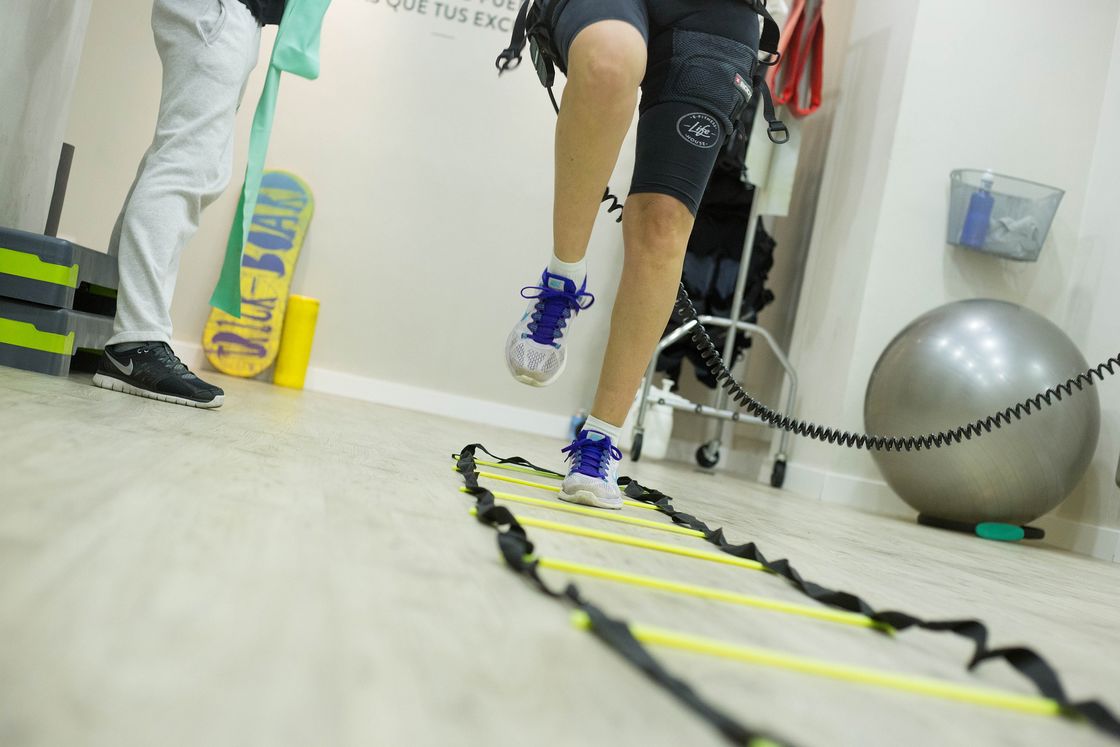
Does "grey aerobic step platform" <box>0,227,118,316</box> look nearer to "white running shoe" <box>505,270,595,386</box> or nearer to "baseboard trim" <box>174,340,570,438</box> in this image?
"white running shoe" <box>505,270,595,386</box>

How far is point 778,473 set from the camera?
3768 millimetres

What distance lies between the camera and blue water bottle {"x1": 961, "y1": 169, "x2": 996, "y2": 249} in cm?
332

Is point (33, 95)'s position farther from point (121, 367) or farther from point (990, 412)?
point (990, 412)

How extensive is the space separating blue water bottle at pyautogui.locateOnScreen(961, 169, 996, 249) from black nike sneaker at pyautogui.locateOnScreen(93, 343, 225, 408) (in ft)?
8.48

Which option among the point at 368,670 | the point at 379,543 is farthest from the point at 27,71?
the point at 368,670

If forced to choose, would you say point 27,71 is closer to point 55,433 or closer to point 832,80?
point 55,433

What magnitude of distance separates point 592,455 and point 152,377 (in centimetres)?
94

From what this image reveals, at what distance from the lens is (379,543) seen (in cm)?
91

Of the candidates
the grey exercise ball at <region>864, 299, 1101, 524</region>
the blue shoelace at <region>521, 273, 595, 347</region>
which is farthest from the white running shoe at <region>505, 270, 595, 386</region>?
the grey exercise ball at <region>864, 299, 1101, 524</region>

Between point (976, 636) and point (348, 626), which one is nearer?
point (348, 626)

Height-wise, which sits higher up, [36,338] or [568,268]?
[568,268]

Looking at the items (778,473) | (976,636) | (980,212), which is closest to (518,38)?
(976,636)

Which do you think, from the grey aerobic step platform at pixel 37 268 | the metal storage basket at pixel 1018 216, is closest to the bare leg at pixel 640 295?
the grey aerobic step platform at pixel 37 268

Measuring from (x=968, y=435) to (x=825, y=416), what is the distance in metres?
A: 0.81
